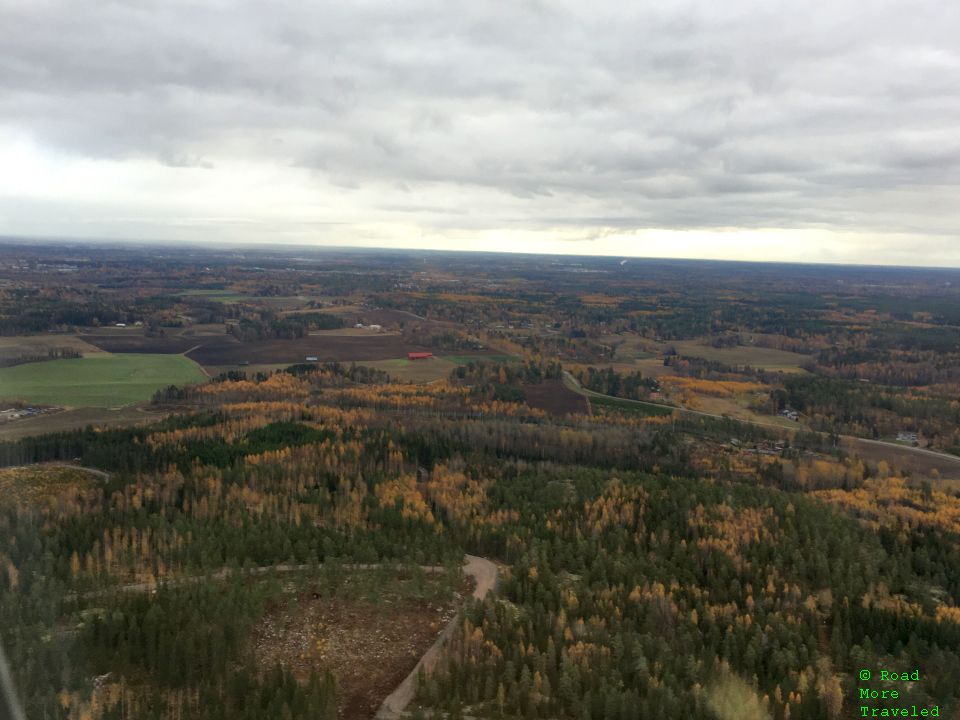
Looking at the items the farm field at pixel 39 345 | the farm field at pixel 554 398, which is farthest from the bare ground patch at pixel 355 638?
the farm field at pixel 39 345

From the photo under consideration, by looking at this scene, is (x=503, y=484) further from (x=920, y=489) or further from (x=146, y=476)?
(x=920, y=489)

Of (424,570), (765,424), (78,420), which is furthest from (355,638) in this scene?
(765,424)

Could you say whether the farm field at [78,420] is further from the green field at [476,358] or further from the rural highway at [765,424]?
the rural highway at [765,424]

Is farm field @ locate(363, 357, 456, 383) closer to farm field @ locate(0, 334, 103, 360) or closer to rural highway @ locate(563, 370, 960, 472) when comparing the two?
rural highway @ locate(563, 370, 960, 472)

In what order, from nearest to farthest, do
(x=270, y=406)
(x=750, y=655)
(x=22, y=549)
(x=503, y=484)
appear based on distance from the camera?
(x=750, y=655)
(x=22, y=549)
(x=503, y=484)
(x=270, y=406)

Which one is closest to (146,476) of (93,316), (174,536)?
(174,536)
